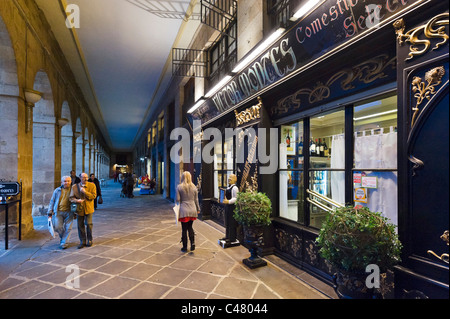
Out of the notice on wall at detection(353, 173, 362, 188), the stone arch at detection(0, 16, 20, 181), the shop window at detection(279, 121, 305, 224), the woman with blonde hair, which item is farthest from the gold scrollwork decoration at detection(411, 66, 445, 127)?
the stone arch at detection(0, 16, 20, 181)

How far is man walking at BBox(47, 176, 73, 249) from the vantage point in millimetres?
4949

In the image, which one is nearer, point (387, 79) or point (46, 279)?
point (387, 79)

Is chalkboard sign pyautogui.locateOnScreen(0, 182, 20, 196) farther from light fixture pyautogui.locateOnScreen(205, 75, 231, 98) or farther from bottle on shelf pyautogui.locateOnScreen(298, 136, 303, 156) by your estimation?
bottle on shelf pyautogui.locateOnScreen(298, 136, 303, 156)

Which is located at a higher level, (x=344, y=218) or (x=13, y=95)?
(x=13, y=95)

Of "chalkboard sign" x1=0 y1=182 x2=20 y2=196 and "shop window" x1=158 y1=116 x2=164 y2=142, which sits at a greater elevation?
"shop window" x1=158 y1=116 x2=164 y2=142

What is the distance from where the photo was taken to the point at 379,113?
9.98 feet

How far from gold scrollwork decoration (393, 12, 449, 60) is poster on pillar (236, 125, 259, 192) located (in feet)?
9.66

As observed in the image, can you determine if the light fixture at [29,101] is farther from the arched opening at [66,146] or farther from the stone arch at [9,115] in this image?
the arched opening at [66,146]

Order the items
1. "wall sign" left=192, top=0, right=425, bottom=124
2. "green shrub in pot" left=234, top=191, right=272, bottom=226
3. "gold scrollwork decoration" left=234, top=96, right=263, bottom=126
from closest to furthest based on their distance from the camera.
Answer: "wall sign" left=192, top=0, right=425, bottom=124
"green shrub in pot" left=234, top=191, right=272, bottom=226
"gold scrollwork decoration" left=234, top=96, right=263, bottom=126

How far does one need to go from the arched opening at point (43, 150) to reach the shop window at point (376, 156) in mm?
9973

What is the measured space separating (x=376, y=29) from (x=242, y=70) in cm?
284
